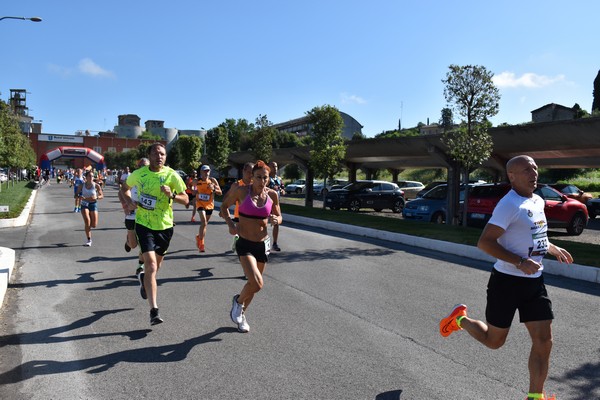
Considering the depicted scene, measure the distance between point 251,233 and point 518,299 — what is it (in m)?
2.71

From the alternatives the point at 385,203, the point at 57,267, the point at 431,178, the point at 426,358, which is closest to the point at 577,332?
the point at 426,358

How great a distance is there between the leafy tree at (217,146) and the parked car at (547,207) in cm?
2674

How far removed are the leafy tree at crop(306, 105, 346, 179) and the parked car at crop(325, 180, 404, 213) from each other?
1.90 meters

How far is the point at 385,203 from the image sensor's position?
25.3 metres

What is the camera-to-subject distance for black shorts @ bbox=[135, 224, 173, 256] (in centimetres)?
535

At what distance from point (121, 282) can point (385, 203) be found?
1929 cm

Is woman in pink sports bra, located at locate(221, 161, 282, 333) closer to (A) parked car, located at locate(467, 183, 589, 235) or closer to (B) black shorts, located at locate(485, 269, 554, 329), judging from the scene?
(B) black shorts, located at locate(485, 269, 554, 329)

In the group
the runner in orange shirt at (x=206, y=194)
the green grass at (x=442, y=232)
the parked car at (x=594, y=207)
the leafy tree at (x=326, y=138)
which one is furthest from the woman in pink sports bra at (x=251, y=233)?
the parked car at (x=594, y=207)

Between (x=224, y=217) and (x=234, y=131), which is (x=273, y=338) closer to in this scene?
(x=224, y=217)

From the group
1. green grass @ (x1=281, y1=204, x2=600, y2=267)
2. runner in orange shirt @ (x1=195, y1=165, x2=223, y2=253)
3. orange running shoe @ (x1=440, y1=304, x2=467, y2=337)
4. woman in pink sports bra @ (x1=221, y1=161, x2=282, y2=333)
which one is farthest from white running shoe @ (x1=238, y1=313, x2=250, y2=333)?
green grass @ (x1=281, y1=204, x2=600, y2=267)

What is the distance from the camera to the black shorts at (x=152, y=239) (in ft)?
17.6

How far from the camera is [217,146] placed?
40125 millimetres

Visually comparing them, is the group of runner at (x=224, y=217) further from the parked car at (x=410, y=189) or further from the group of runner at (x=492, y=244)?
the parked car at (x=410, y=189)

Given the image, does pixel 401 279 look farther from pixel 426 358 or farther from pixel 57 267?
pixel 57 267
